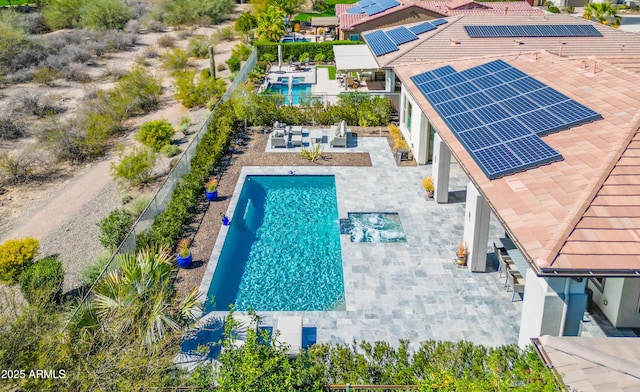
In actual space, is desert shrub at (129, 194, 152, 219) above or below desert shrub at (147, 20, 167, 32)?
below

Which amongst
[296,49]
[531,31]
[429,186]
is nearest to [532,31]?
[531,31]

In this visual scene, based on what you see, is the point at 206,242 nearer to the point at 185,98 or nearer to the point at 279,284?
the point at 279,284

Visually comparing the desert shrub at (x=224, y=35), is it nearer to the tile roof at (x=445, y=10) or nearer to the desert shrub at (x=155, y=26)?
the desert shrub at (x=155, y=26)

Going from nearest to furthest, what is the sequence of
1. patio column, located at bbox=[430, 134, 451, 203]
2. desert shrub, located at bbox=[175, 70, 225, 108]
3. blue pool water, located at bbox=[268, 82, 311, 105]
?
patio column, located at bbox=[430, 134, 451, 203], desert shrub, located at bbox=[175, 70, 225, 108], blue pool water, located at bbox=[268, 82, 311, 105]

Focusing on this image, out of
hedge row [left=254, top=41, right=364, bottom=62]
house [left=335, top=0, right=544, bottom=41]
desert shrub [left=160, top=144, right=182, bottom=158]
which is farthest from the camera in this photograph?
hedge row [left=254, top=41, right=364, bottom=62]

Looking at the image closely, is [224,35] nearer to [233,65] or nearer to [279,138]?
[233,65]

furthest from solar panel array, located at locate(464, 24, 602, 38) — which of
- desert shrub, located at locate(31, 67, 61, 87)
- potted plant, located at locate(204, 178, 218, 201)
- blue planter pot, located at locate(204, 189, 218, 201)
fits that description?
desert shrub, located at locate(31, 67, 61, 87)

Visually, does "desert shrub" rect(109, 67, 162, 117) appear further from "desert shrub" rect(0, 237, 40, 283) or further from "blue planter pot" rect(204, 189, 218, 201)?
"desert shrub" rect(0, 237, 40, 283)

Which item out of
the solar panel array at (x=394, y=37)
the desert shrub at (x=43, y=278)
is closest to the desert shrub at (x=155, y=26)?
the solar panel array at (x=394, y=37)
